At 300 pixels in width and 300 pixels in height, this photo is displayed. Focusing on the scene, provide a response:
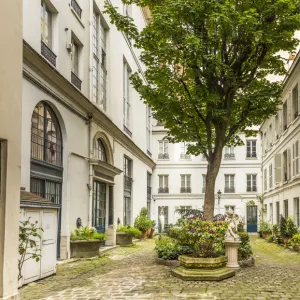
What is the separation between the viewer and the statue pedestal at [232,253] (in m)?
12.7

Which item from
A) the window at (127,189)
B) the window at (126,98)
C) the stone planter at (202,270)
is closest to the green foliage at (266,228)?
the window at (127,189)

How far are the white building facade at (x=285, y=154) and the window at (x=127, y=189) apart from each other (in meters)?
8.66

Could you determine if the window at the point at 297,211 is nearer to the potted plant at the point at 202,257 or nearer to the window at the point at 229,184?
the potted plant at the point at 202,257

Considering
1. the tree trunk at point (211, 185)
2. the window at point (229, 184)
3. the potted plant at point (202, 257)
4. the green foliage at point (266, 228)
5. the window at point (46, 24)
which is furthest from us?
the window at point (229, 184)

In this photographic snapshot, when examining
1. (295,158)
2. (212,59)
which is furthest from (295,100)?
(212,59)

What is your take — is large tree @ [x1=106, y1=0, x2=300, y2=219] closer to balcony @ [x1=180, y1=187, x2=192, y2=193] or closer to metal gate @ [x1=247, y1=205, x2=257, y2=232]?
metal gate @ [x1=247, y1=205, x2=257, y2=232]

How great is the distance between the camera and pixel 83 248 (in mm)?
15688

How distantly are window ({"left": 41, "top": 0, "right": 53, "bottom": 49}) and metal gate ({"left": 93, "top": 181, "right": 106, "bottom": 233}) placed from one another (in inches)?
278

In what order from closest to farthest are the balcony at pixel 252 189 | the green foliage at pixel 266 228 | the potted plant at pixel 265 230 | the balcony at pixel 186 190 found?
the green foliage at pixel 266 228 → the potted plant at pixel 265 230 → the balcony at pixel 252 189 → the balcony at pixel 186 190

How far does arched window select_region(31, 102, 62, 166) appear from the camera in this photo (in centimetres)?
1359

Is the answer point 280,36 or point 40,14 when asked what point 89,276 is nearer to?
point 40,14

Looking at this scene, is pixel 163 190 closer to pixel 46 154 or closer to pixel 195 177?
pixel 195 177

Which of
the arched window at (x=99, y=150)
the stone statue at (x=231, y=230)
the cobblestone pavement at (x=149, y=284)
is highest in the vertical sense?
the arched window at (x=99, y=150)

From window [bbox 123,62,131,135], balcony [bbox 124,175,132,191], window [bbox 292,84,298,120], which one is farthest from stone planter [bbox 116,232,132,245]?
window [bbox 292,84,298,120]
